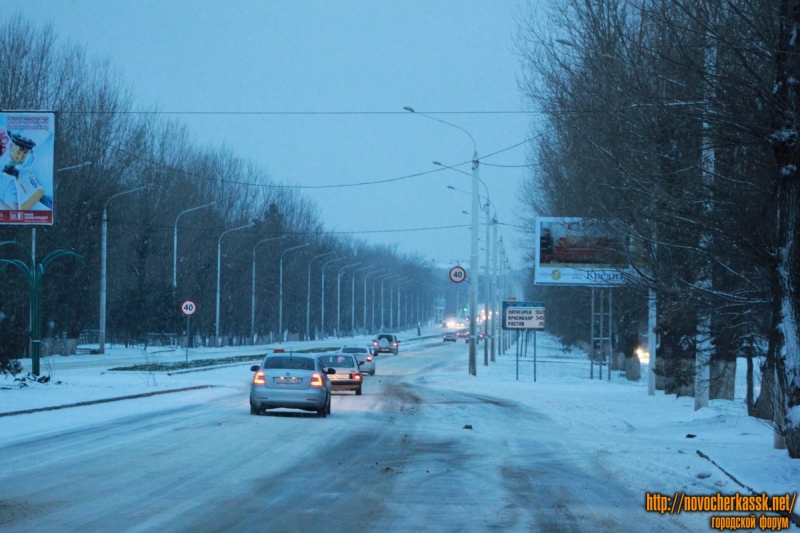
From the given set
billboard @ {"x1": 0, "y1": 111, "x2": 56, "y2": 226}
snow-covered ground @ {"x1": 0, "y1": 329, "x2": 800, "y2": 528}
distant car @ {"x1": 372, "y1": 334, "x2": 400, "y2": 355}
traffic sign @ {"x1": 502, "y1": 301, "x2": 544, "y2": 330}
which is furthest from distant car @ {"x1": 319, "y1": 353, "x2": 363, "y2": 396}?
distant car @ {"x1": 372, "y1": 334, "x2": 400, "y2": 355}

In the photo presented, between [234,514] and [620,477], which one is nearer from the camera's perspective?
[234,514]

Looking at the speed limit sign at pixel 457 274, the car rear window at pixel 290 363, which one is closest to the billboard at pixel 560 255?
the speed limit sign at pixel 457 274

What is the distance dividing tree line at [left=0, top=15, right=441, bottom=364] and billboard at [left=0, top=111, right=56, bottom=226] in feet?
10.8

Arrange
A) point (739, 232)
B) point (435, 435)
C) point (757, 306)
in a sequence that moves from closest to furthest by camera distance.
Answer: point (739, 232) < point (757, 306) < point (435, 435)

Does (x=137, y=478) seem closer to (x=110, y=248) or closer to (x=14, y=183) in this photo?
(x=14, y=183)

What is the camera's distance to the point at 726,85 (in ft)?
41.8

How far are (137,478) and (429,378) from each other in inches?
1319

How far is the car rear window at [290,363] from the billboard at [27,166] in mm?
9765

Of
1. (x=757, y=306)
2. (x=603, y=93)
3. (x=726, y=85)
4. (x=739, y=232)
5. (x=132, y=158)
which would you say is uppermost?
(x=132, y=158)

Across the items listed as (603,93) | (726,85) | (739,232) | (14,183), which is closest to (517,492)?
(739,232)

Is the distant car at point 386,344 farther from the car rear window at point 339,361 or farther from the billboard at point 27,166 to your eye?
the billboard at point 27,166

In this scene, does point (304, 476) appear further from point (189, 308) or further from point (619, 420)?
point (189, 308)

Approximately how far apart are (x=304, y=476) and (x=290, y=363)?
10.1 m

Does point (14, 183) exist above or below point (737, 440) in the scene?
above
